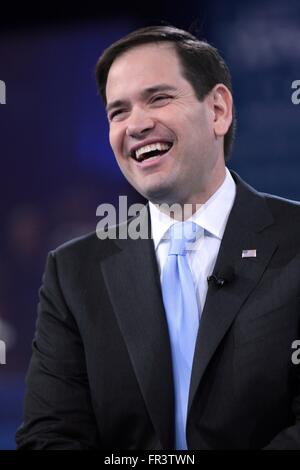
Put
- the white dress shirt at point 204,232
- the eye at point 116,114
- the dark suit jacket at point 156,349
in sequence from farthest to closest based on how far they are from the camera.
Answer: the eye at point 116,114, the white dress shirt at point 204,232, the dark suit jacket at point 156,349

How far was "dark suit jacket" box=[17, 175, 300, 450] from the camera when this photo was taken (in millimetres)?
1789

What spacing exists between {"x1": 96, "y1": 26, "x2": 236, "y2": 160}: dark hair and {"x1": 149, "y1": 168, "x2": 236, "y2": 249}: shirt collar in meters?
0.30

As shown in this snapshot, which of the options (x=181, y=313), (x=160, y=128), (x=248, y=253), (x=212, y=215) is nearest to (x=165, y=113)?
(x=160, y=128)

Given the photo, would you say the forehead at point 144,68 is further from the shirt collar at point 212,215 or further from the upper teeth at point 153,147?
the shirt collar at point 212,215

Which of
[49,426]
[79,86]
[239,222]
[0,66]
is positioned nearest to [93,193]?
[79,86]

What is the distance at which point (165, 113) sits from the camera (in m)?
1.97

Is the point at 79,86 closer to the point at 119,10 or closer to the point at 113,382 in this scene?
the point at 119,10

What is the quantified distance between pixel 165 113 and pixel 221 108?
0.80 ft

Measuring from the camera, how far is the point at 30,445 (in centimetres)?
192

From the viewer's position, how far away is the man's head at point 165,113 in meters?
1.97

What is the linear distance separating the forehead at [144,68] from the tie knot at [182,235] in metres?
0.43

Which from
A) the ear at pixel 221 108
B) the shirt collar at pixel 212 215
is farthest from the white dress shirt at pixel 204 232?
the ear at pixel 221 108

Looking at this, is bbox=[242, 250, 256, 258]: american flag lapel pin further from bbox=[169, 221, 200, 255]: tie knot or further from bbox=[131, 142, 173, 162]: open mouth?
bbox=[131, 142, 173, 162]: open mouth

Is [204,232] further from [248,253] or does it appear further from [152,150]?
[152,150]
